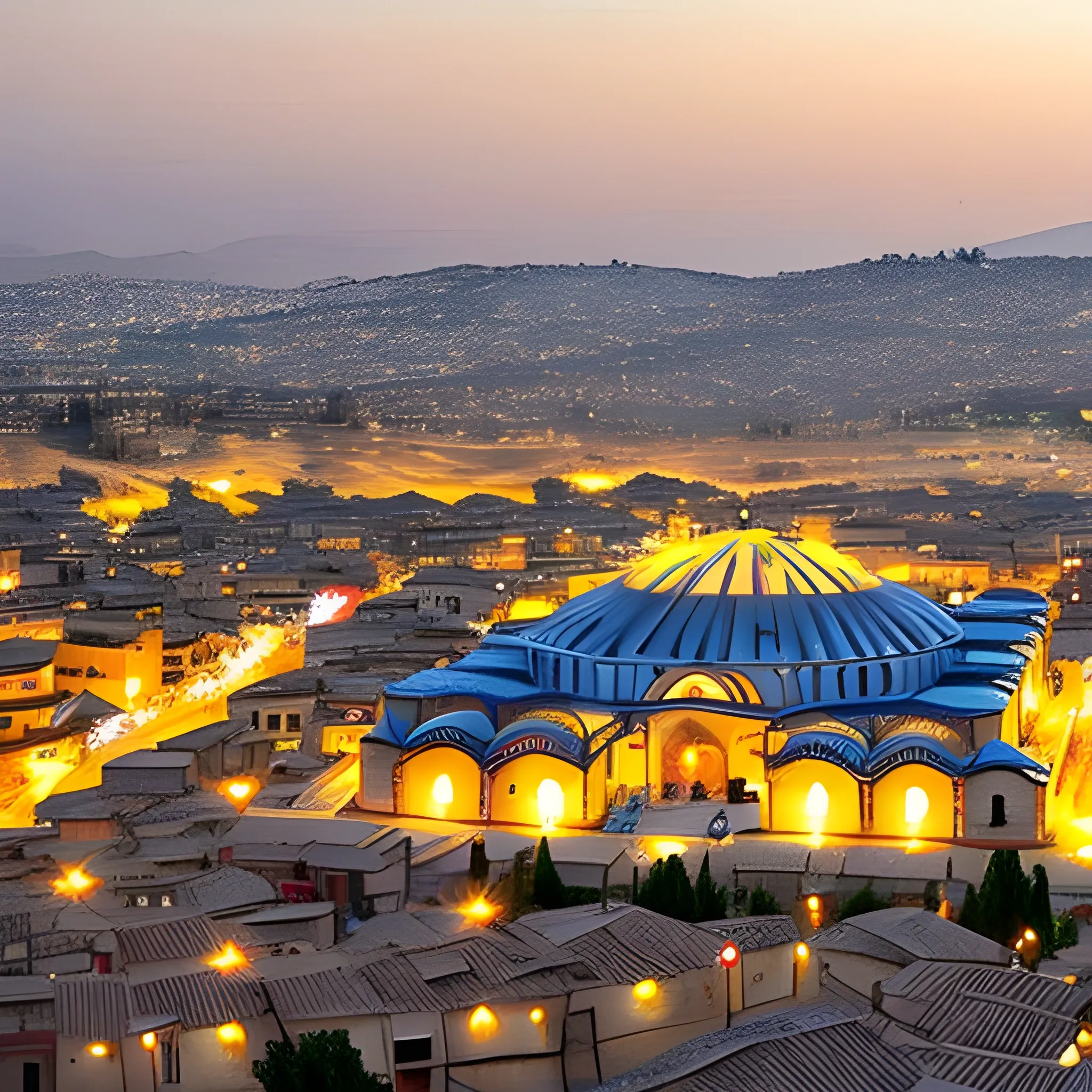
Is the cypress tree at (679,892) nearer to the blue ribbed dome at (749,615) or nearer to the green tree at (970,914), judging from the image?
the green tree at (970,914)

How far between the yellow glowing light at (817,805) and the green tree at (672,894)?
12.5 ft

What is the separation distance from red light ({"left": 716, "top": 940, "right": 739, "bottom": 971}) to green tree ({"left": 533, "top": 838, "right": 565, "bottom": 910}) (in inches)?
120

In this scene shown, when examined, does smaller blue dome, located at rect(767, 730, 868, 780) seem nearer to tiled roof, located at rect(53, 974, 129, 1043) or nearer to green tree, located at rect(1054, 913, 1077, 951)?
green tree, located at rect(1054, 913, 1077, 951)

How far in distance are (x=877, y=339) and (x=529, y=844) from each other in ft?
329

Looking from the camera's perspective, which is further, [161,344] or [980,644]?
[161,344]

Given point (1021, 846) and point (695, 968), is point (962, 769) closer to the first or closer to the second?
point (1021, 846)

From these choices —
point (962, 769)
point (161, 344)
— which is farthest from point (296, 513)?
point (962, 769)

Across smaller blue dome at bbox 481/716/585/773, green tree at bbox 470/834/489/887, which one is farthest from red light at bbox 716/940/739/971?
smaller blue dome at bbox 481/716/585/773

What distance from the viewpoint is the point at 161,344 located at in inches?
4877

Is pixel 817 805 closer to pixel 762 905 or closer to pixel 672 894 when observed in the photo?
pixel 762 905

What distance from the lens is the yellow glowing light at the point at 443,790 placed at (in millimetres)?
22234

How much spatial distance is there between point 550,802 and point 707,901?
4.36 meters

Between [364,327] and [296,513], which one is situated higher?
Answer: [364,327]

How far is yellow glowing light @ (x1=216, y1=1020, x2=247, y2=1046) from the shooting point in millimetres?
13930
